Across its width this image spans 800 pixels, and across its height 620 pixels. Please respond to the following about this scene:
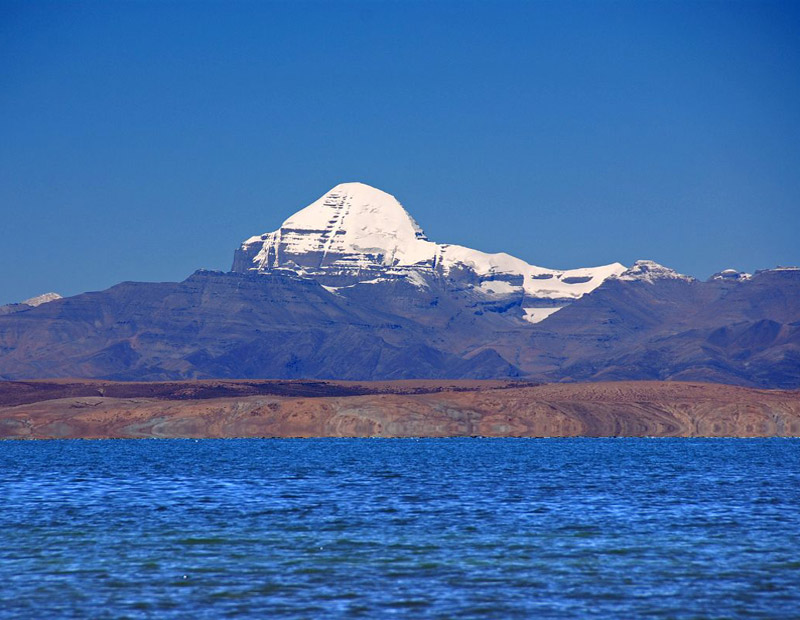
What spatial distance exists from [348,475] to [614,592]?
75.9 m

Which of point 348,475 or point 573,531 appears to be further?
point 348,475

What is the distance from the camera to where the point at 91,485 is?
108 metres

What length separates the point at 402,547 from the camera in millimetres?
61344

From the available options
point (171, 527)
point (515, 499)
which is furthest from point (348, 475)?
point (171, 527)

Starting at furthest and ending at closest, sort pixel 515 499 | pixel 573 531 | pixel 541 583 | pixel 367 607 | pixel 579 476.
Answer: pixel 579 476 < pixel 515 499 < pixel 573 531 < pixel 541 583 < pixel 367 607

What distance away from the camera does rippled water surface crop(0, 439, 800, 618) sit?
46.5 metres

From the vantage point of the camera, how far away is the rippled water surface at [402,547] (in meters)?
46.5

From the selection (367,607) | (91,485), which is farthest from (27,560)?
(91,485)

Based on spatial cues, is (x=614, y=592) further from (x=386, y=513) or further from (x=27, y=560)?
(x=386, y=513)

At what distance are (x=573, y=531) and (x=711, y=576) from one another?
16.1 metres

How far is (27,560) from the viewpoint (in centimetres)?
5759

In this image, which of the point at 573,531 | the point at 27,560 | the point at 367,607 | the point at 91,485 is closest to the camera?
the point at 367,607

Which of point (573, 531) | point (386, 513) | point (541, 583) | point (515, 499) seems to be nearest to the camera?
point (541, 583)

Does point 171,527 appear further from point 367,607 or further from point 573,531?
point 367,607
